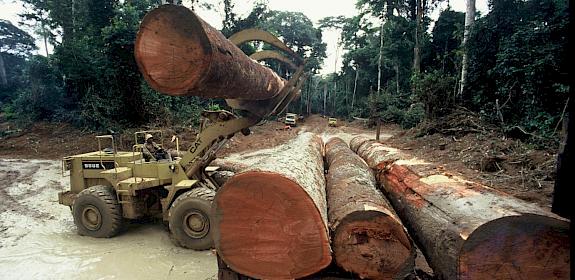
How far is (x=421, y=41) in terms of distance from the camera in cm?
2205

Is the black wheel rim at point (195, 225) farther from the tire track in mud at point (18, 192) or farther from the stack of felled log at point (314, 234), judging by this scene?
the tire track in mud at point (18, 192)

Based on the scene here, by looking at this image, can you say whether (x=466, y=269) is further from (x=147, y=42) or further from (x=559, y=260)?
(x=147, y=42)

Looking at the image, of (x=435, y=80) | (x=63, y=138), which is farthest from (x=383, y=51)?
(x=63, y=138)

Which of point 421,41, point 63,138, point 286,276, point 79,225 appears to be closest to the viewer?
point 286,276

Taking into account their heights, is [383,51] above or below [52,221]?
above

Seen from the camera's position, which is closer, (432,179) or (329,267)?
(329,267)

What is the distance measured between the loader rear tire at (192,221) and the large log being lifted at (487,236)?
2891mm

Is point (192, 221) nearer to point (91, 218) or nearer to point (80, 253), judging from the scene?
point (80, 253)

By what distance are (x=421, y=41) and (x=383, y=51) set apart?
406cm

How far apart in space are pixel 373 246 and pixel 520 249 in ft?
2.79

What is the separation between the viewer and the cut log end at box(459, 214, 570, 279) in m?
1.81

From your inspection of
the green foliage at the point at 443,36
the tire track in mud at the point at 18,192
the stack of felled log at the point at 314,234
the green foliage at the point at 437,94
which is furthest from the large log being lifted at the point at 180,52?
the green foliage at the point at 443,36

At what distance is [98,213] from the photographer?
5047 millimetres

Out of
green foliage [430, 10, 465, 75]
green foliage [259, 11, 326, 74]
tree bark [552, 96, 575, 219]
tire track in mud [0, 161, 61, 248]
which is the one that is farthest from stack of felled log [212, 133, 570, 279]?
green foliage [259, 11, 326, 74]
